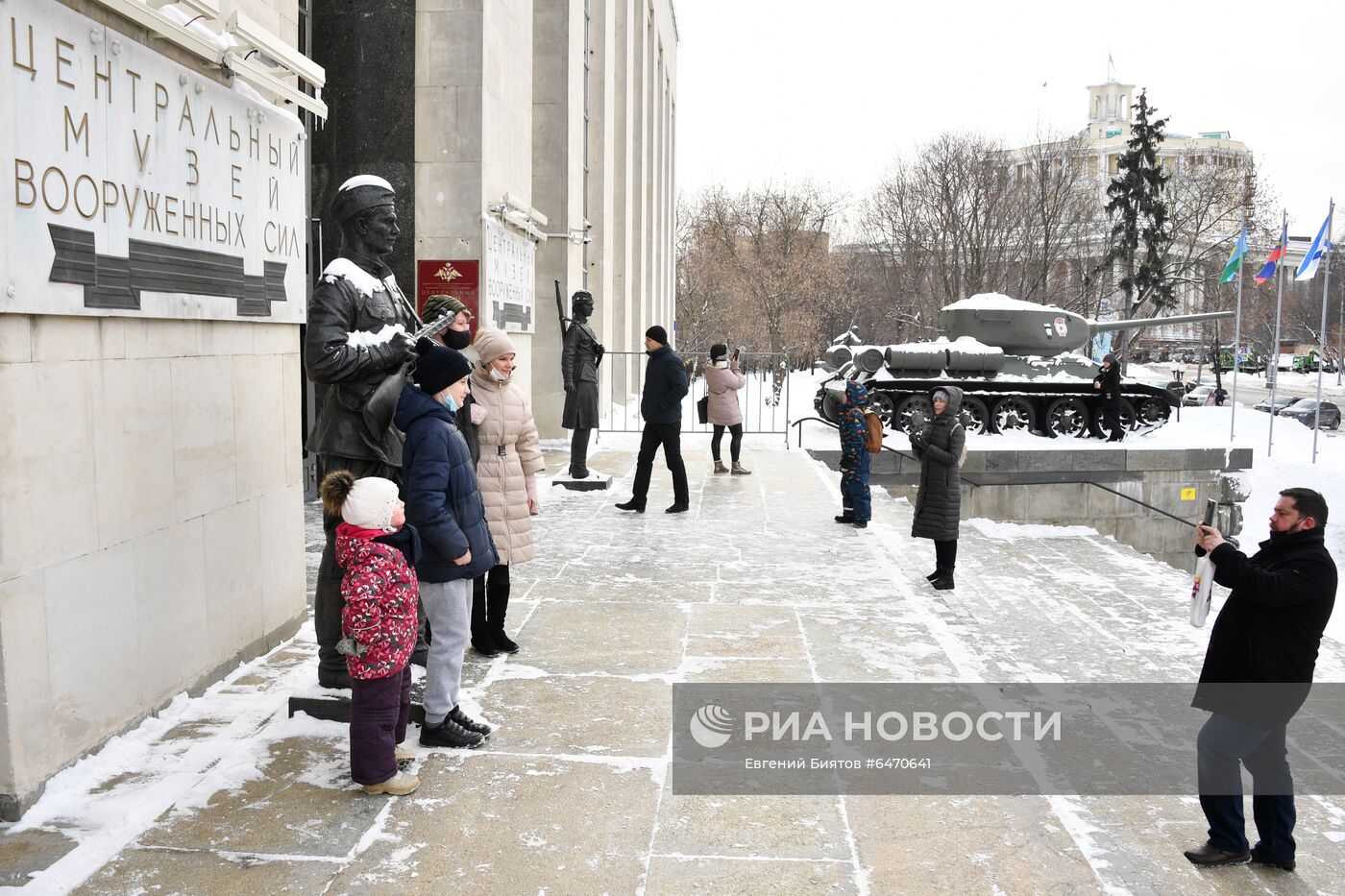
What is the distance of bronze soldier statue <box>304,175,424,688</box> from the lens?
14.4 ft

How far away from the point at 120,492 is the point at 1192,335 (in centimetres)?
8714

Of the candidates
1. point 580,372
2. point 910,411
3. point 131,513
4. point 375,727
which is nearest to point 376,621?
point 375,727

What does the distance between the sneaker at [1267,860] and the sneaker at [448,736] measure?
2.79 m

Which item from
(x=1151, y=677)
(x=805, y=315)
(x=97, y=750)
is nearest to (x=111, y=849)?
(x=97, y=750)

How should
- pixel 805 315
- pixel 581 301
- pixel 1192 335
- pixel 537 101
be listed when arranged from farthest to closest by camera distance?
pixel 1192 335 → pixel 805 315 → pixel 537 101 → pixel 581 301

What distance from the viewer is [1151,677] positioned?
5957 mm

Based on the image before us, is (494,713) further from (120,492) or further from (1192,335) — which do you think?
(1192,335)

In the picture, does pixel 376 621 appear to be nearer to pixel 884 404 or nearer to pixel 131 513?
pixel 131 513

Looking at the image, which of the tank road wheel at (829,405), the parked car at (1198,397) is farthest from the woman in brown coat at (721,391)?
the parked car at (1198,397)

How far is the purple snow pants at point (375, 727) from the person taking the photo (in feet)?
12.3

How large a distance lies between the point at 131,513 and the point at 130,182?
1.27 meters

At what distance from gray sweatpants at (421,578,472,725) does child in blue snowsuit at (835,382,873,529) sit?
579 centimetres

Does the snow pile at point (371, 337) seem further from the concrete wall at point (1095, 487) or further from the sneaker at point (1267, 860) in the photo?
the concrete wall at point (1095, 487)

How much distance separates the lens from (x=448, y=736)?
4.29m
